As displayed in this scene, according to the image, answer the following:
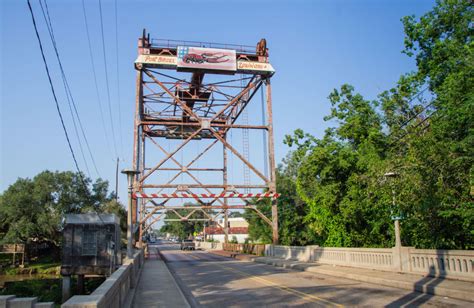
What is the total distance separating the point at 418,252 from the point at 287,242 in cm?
2740

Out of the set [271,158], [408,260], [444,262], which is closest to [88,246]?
[271,158]

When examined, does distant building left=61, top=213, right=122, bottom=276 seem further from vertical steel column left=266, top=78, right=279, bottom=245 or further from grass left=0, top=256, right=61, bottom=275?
grass left=0, top=256, right=61, bottom=275

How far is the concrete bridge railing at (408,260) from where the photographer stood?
479 inches

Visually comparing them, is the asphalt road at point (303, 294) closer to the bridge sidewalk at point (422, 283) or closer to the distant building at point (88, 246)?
the bridge sidewalk at point (422, 283)

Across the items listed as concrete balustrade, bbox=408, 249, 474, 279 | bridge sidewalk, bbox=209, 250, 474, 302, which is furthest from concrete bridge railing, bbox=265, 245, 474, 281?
bridge sidewalk, bbox=209, 250, 474, 302

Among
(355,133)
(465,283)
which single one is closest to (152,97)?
(355,133)

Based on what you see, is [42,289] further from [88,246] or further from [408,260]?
[408,260]

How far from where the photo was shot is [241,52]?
31516mm

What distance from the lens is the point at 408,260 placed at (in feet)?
48.5

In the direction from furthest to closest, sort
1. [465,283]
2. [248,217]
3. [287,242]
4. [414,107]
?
1. [248,217]
2. [287,242]
3. [414,107]
4. [465,283]

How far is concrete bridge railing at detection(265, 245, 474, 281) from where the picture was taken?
1216cm

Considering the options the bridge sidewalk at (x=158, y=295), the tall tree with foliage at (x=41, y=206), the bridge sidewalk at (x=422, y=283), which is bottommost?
the bridge sidewalk at (x=158, y=295)

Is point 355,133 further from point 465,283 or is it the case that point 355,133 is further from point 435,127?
point 465,283

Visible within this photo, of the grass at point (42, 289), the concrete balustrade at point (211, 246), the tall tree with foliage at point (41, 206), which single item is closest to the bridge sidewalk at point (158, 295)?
the grass at point (42, 289)
